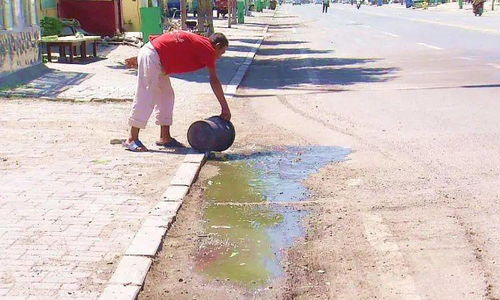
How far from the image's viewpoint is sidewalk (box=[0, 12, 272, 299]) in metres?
4.98

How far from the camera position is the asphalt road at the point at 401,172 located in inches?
197

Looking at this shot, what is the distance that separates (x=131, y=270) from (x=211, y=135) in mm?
3813

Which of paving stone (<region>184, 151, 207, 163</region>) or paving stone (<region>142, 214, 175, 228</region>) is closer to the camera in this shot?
paving stone (<region>142, 214, 175, 228</region>)

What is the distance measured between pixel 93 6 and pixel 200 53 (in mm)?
19400

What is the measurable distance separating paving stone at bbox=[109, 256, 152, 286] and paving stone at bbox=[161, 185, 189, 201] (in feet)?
5.14

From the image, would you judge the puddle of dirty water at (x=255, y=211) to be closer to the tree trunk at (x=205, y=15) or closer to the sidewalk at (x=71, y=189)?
the sidewalk at (x=71, y=189)

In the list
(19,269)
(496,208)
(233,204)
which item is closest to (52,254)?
(19,269)

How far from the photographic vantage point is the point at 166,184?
7355 millimetres

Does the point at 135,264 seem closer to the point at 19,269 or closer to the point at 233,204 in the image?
the point at 19,269

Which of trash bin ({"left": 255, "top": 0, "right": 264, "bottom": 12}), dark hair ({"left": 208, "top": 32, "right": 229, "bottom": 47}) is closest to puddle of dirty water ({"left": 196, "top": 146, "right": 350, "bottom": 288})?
dark hair ({"left": 208, "top": 32, "right": 229, "bottom": 47})

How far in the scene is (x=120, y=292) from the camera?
181 inches

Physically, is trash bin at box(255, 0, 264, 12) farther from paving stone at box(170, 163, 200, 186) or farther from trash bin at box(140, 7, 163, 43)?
paving stone at box(170, 163, 200, 186)

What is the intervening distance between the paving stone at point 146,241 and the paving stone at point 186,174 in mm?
1501

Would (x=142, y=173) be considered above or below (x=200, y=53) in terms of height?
below
